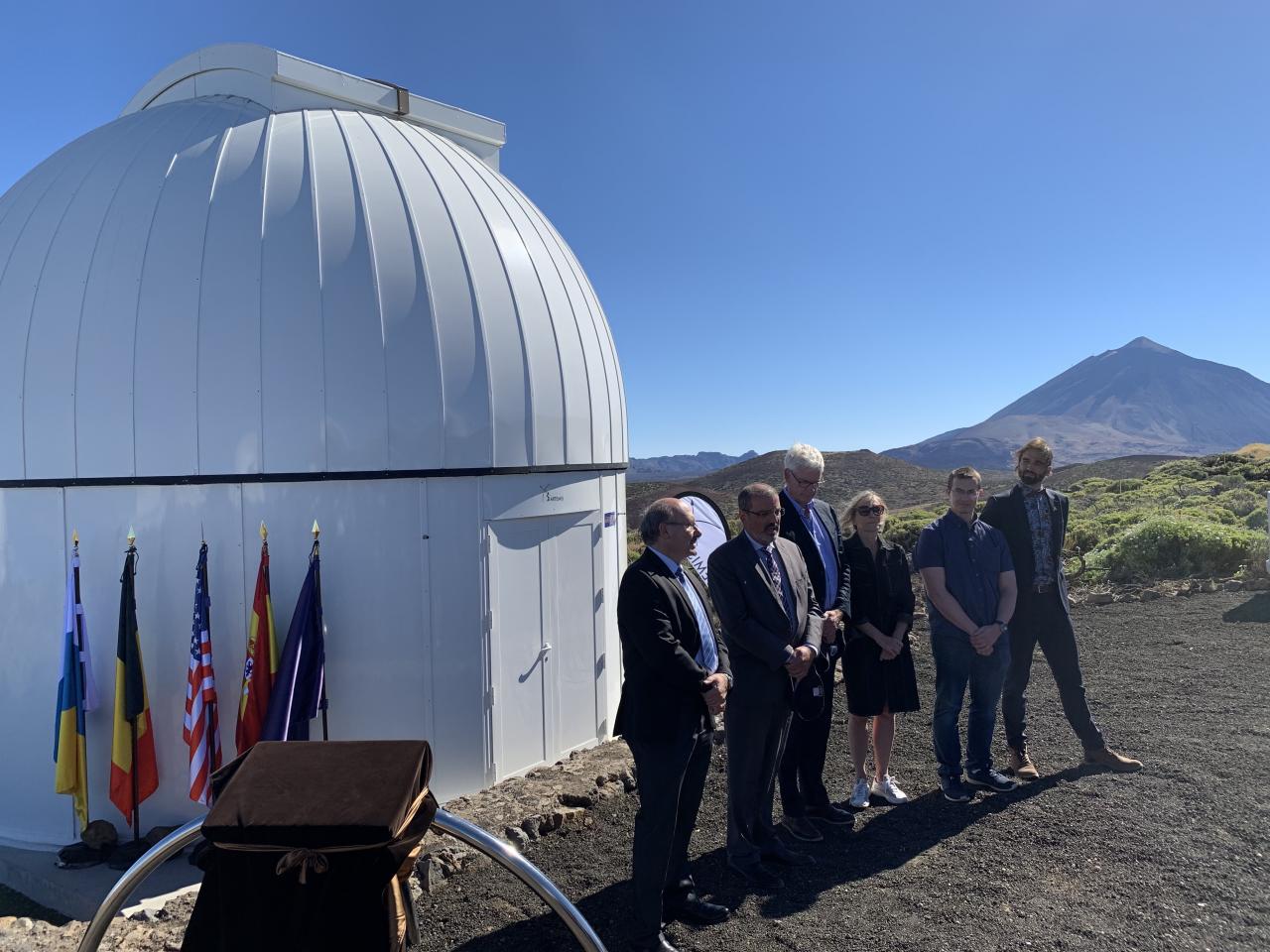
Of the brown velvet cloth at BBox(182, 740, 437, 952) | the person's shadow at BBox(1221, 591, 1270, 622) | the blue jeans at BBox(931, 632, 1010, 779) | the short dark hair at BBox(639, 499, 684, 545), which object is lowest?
the person's shadow at BBox(1221, 591, 1270, 622)

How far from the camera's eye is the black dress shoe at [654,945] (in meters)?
3.20

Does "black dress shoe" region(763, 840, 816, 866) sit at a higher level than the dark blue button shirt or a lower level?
lower

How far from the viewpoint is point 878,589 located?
4473 millimetres

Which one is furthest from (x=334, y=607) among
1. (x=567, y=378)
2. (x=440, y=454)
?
(x=567, y=378)

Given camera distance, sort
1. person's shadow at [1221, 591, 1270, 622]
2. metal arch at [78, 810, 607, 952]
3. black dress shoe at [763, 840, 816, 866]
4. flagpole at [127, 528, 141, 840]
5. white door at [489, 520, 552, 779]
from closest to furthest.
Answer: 1. metal arch at [78, 810, 607, 952]
2. black dress shoe at [763, 840, 816, 866]
3. flagpole at [127, 528, 141, 840]
4. white door at [489, 520, 552, 779]
5. person's shadow at [1221, 591, 1270, 622]

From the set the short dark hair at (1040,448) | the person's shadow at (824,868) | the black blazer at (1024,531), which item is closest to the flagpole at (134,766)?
the person's shadow at (824,868)

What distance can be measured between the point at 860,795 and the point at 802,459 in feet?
6.80

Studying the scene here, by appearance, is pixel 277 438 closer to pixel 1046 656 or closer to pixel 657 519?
pixel 657 519

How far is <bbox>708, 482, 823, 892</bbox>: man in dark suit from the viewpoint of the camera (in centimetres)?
373

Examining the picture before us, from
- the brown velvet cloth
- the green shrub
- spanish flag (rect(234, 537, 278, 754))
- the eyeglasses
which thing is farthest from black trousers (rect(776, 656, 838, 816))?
the green shrub

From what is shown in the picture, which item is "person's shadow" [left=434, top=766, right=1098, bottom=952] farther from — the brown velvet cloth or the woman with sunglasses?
the brown velvet cloth

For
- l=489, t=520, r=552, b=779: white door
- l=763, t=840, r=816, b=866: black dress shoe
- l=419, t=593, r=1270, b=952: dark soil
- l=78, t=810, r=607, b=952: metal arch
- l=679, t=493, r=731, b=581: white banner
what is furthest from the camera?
l=679, t=493, r=731, b=581: white banner

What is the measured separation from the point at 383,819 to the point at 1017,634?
14.4 ft

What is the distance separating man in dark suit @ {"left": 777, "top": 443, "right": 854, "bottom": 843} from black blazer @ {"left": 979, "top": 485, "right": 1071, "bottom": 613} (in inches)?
50.9
